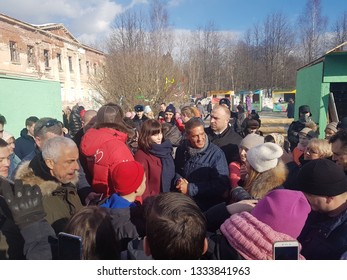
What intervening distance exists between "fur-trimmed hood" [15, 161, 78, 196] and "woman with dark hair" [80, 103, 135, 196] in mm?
447

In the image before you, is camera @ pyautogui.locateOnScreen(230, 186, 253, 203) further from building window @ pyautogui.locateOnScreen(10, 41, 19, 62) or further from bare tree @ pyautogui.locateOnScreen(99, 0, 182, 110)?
building window @ pyautogui.locateOnScreen(10, 41, 19, 62)

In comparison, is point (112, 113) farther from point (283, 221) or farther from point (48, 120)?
point (283, 221)

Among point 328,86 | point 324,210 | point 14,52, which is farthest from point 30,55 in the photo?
point 324,210

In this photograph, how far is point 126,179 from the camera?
201 centimetres

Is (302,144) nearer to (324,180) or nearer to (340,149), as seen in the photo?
(340,149)

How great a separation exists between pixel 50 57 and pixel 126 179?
26782 mm

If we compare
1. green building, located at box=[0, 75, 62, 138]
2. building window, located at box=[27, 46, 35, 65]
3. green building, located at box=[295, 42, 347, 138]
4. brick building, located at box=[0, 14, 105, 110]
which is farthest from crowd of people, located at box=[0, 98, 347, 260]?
building window, located at box=[27, 46, 35, 65]

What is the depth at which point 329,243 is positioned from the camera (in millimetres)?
1533

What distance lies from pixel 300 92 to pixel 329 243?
451 inches

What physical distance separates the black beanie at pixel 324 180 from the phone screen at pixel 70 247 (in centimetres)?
127
